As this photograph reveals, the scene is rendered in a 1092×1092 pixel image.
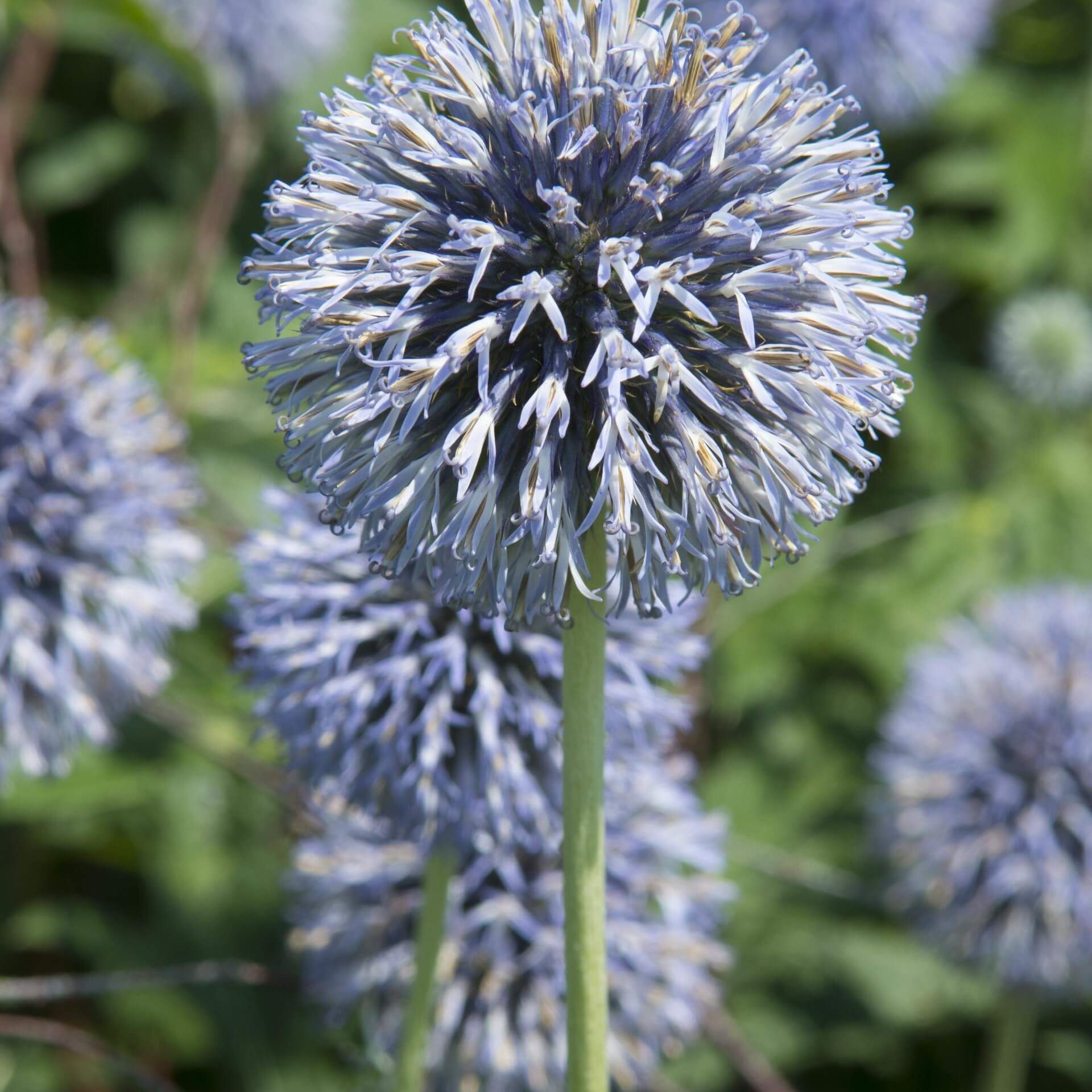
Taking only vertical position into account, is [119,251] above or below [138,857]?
above

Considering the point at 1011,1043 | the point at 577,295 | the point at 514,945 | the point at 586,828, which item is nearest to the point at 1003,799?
the point at 1011,1043

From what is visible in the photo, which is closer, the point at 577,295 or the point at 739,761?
the point at 577,295

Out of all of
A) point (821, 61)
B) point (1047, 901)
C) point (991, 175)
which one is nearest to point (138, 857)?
point (1047, 901)

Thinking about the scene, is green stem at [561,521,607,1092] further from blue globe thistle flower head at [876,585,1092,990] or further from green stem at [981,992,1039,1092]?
green stem at [981,992,1039,1092]

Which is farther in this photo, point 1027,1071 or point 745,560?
point 1027,1071

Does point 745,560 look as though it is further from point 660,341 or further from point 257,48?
point 257,48

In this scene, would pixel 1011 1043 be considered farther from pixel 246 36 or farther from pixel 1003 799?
pixel 246 36
